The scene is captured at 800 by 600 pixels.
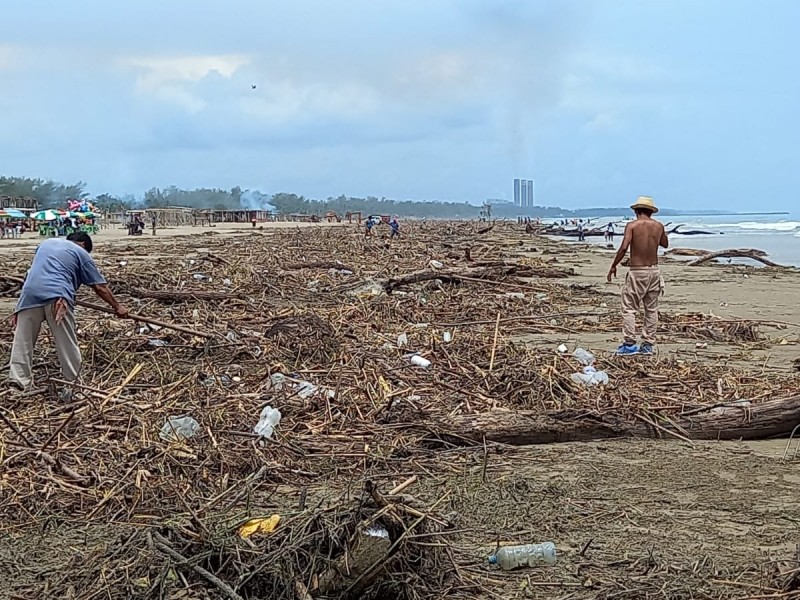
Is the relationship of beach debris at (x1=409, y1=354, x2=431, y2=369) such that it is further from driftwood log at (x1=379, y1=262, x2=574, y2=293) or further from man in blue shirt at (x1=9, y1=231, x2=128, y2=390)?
driftwood log at (x1=379, y1=262, x2=574, y2=293)

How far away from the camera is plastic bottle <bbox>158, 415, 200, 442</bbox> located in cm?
569

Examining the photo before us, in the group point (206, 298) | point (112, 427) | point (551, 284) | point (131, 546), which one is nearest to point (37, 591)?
point (131, 546)

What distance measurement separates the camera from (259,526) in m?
4.03

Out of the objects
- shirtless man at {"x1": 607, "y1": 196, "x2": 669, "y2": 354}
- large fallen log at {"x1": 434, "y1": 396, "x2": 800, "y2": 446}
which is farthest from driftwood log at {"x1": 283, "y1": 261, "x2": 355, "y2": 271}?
large fallen log at {"x1": 434, "y1": 396, "x2": 800, "y2": 446}

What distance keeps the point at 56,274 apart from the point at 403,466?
3464mm

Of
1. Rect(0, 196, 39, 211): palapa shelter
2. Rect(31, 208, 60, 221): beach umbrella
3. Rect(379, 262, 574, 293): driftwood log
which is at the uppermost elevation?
Rect(0, 196, 39, 211): palapa shelter

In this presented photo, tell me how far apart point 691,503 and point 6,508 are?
3.86 metres

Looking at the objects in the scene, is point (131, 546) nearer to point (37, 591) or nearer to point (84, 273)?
point (37, 591)

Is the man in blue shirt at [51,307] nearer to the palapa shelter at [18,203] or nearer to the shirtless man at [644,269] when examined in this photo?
the shirtless man at [644,269]

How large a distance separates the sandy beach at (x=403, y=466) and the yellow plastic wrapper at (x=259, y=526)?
0.10m

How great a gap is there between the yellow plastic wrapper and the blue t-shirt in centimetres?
361

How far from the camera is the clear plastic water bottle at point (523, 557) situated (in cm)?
398

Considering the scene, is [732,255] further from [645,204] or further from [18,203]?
[18,203]

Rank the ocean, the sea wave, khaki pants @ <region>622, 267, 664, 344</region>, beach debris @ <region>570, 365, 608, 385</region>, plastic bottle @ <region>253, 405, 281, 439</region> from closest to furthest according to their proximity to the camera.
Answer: plastic bottle @ <region>253, 405, 281, 439</region>, beach debris @ <region>570, 365, 608, 385</region>, khaki pants @ <region>622, 267, 664, 344</region>, the ocean, the sea wave
